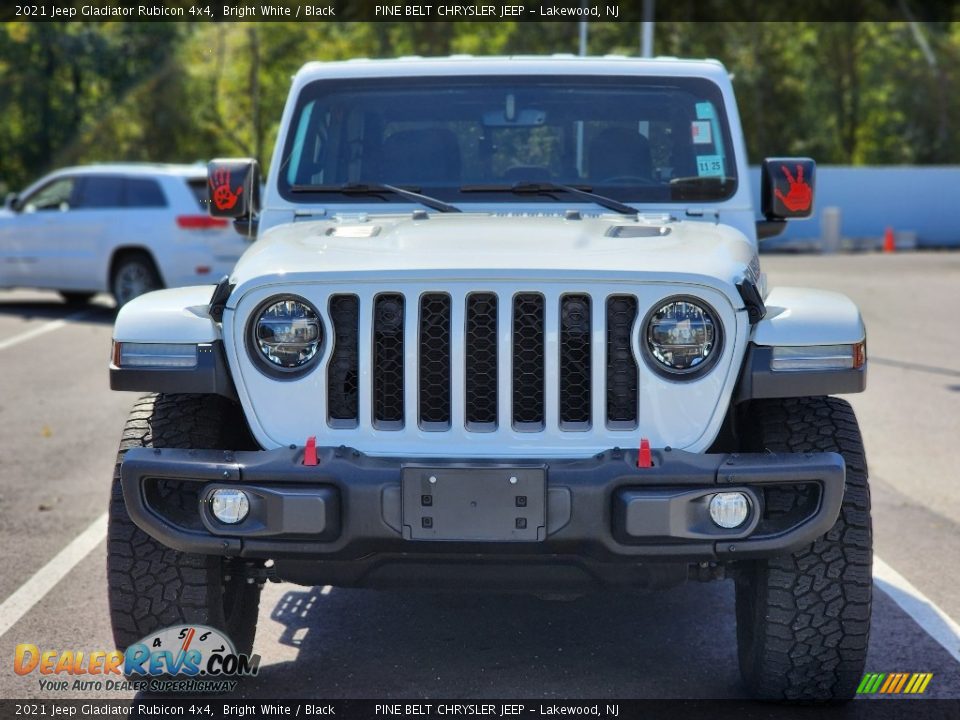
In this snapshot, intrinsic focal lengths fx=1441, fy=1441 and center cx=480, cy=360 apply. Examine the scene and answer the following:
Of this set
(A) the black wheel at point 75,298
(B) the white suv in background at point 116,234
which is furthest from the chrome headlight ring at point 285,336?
(A) the black wheel at point 75,298

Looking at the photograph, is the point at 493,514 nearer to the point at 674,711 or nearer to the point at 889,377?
the point at 674,711

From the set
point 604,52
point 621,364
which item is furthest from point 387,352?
point 604,52

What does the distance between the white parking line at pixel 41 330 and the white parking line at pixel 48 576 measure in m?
7.81

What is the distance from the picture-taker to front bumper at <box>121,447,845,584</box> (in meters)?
3.89

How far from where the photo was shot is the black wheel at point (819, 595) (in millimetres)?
4203

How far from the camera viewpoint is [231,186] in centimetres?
584

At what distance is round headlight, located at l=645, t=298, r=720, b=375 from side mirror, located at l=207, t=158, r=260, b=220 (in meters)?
2.37

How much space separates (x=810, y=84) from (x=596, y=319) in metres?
50.8

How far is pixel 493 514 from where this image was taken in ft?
12.8

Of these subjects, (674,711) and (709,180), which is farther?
(709,180)

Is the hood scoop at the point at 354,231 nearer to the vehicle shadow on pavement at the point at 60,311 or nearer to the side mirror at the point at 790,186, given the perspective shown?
the side mirror at the point at 790,186

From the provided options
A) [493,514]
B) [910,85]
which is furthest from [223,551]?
[910,85]

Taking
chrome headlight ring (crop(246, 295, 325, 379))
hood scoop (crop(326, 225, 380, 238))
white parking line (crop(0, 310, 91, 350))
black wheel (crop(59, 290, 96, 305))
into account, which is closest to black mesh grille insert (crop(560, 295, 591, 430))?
chrome headlight ring (crop(246, 295, 325, 379))

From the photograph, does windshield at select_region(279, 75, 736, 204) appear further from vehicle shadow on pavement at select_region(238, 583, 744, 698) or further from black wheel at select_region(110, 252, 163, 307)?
black wheel at select_region(110, 252, 163, 307)
